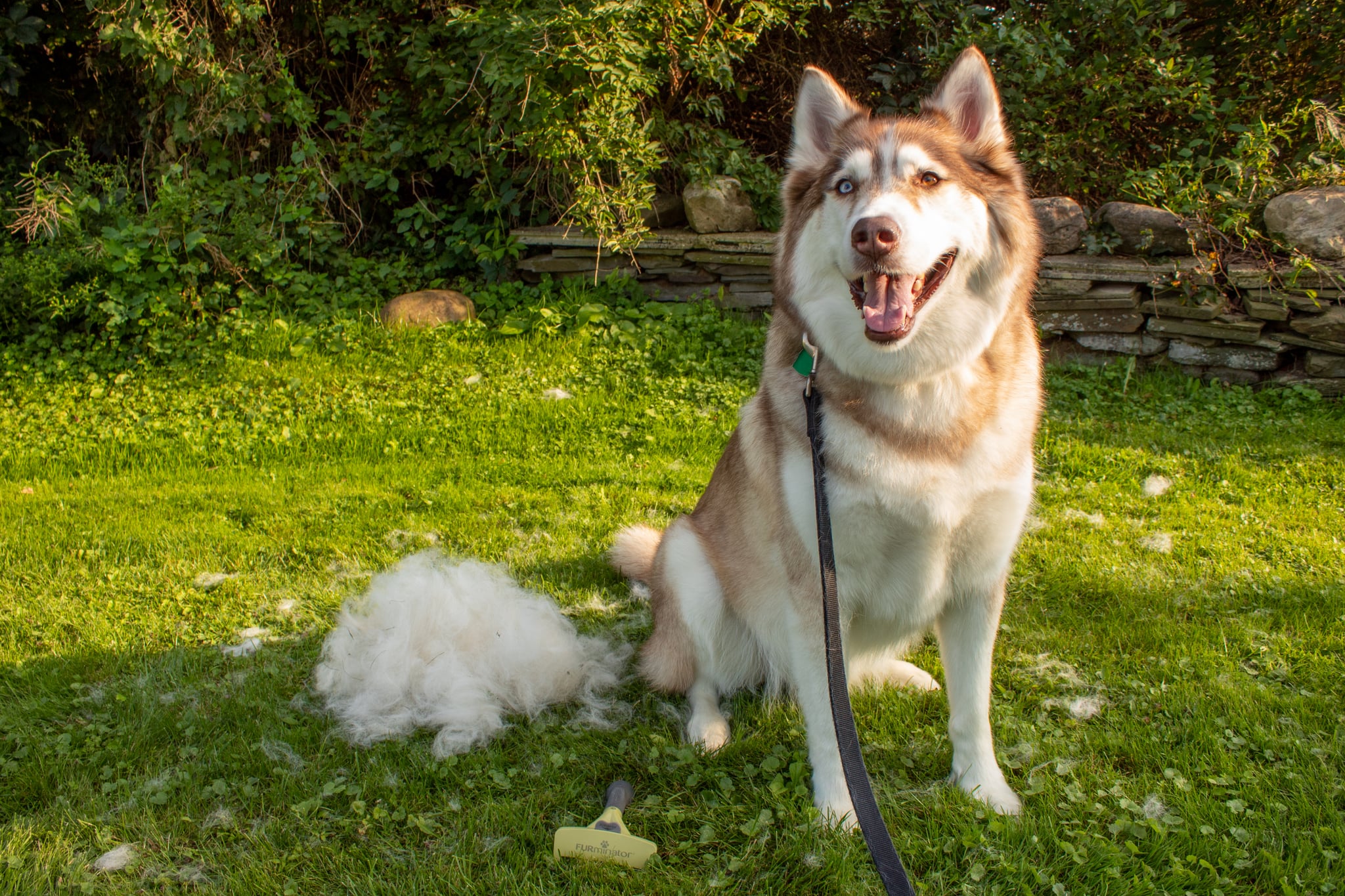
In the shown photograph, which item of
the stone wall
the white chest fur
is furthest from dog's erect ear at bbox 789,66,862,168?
the stone wall

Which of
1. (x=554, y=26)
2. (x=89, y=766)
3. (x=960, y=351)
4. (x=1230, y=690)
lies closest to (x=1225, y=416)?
(x=1230, y=690)

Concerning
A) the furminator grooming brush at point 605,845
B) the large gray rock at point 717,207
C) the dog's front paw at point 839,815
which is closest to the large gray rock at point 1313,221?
the large gray rock at point 717,207

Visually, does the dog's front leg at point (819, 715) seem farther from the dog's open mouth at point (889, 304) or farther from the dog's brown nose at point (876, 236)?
the dog's brown nose at point (876, 236)

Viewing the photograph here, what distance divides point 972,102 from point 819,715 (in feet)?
5.57

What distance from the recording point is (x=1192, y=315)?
5.70m

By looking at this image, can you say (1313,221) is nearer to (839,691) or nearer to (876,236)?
(876,236)

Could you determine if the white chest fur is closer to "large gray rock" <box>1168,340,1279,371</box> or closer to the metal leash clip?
the metal leash clip

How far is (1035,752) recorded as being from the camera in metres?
2.59

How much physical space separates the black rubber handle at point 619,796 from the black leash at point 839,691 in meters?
0.63

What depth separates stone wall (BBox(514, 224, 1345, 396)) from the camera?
5.46 meters

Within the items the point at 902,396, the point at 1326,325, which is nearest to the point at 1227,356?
the point at 1326,325

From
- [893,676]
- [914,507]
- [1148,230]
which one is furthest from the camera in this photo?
[1148,230]

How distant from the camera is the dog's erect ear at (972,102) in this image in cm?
234

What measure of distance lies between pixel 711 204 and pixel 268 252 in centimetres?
341
